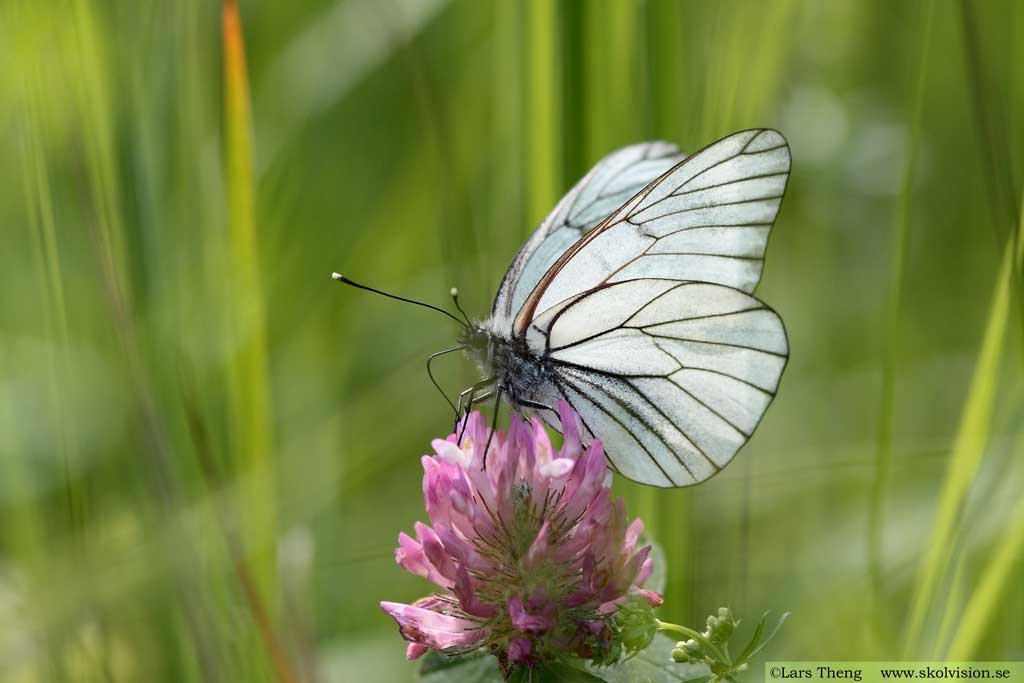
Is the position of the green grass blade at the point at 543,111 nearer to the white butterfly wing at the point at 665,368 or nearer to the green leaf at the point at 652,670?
the white butterfly wing at the point at 665,368

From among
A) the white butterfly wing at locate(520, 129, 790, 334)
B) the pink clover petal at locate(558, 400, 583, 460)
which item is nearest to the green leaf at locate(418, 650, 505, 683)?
the pink clover petal at locate(558, 400, 583, 460)

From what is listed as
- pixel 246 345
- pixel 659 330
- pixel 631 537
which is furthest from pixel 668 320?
pixel 246 345

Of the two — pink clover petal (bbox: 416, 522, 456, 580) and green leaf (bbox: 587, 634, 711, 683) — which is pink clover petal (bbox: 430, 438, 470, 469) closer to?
pink clover petal (bbox: 416, 522, 456, 580)

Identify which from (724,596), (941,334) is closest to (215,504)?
(724,596)

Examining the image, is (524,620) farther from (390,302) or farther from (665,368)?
(390,302)

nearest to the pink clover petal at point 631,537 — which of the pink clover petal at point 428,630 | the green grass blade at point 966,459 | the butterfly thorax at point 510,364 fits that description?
the pink clover petal at point 428,630

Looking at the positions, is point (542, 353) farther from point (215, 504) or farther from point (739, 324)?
point (215, 504)
